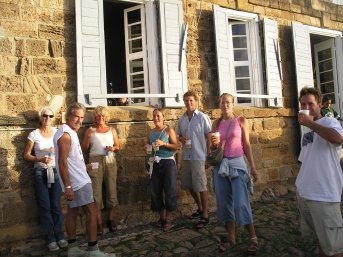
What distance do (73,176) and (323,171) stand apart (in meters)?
2.38

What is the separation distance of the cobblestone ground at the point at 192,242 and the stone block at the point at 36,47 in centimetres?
250

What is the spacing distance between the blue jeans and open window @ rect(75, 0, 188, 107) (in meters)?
1.20

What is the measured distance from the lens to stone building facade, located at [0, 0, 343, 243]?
197 inches

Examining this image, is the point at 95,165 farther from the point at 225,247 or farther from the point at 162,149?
the point at 225,247

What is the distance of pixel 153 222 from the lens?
576 centimetres

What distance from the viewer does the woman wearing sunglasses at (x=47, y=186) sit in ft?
15.9

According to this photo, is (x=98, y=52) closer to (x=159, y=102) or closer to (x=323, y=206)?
(x=159, y=102)

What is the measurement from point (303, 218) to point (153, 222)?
280 centimetres

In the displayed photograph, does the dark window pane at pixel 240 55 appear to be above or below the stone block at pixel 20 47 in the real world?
above

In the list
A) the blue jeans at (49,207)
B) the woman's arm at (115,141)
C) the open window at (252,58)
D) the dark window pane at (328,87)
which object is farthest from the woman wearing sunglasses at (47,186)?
the dark window pane at (328,87)

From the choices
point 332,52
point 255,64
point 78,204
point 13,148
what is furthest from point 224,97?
point 332,52

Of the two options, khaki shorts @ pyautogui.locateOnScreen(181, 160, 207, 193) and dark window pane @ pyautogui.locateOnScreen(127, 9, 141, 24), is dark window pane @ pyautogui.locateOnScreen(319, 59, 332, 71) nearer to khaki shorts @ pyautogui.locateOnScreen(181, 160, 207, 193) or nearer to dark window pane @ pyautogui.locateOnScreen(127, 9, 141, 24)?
dark window pane @ pyautogui.locateOnScreen(127, 9, 141, 24)

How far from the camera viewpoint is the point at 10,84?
5.07 meters

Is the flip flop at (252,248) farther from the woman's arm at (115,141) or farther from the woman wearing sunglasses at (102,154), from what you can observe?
the woman's arm at (115,141)
